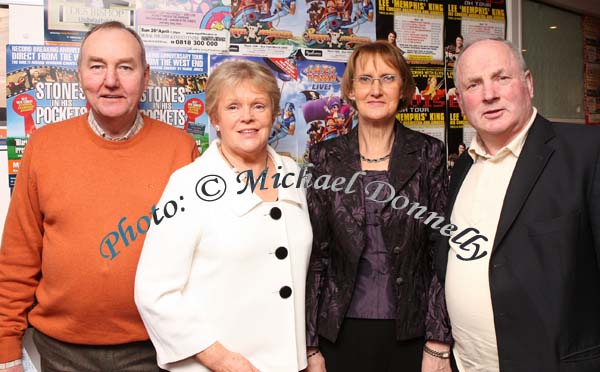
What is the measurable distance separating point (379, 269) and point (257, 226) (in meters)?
0.46

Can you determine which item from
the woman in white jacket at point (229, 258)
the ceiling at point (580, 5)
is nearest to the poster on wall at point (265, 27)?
the woman in white jacket at point (229, 258)

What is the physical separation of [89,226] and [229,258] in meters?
0.47

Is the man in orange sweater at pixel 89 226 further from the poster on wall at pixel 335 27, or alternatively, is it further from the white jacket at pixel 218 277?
the poster on wall at pixel 335 27

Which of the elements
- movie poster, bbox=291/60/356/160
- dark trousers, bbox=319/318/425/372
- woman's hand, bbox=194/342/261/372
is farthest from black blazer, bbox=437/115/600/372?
movie poster, bbox=291/60/356/160

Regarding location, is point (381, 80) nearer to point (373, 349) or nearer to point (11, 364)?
point (373, 349)

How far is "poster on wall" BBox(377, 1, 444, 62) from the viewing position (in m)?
2.18

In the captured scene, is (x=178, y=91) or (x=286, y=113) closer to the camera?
(x=178, y=91)

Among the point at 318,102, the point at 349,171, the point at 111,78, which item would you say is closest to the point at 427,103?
the point at 318,102

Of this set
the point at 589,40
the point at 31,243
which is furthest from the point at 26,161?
the point at 589,40

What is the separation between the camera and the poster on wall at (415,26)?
2.18 metres

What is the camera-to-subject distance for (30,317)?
1602 mm

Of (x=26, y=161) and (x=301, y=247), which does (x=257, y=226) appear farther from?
(x=26, y=161)

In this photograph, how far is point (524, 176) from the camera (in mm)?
1387

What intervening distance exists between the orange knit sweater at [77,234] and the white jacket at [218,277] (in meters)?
0.15
